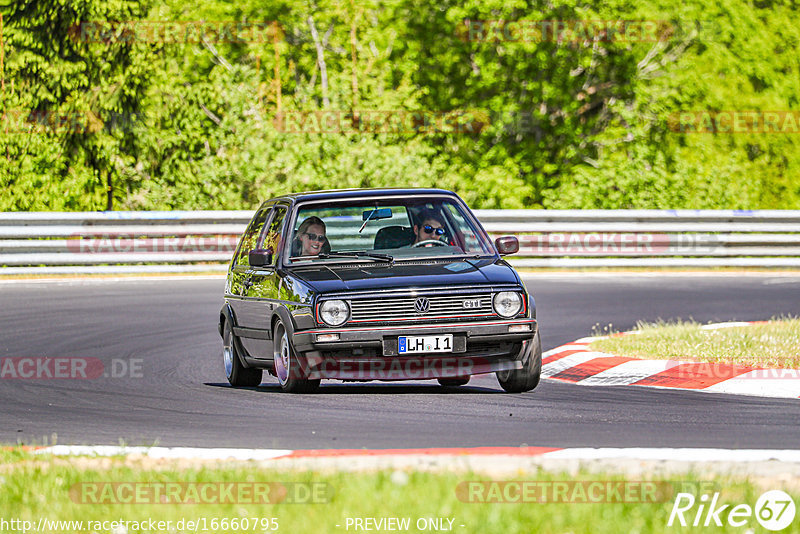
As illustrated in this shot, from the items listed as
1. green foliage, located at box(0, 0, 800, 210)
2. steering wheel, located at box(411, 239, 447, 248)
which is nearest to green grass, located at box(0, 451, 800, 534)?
steering wheel, located at box(411, 239, 447, 248)

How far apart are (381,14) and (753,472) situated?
33.5 metres

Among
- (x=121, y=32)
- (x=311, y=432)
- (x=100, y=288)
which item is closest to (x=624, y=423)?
(x=311, y=432)

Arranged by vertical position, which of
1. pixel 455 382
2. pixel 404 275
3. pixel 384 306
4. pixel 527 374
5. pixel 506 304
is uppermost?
pixel 404 275

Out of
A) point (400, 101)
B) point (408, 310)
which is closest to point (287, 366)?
point (408, 310)

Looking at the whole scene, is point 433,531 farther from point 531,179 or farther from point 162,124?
point 531,179

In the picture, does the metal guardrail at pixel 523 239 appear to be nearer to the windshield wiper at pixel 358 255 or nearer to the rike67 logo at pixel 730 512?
the windshield wiper at pixel 358 255

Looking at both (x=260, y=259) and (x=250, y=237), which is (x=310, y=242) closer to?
(x=260, y=259)

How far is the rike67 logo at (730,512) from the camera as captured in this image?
5.45 meters

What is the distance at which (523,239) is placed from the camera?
22.4 metres

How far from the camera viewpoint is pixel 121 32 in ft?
87.5

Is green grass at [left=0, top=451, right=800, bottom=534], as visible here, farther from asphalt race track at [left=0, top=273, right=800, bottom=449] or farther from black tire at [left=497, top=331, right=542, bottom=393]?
black tire at [left=497, top=331, right=542, bottom=393]

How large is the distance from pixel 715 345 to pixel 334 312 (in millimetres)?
4192

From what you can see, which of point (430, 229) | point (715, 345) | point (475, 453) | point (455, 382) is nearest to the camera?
Result: point (475, 453)

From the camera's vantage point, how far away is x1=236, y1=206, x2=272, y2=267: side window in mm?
11867
